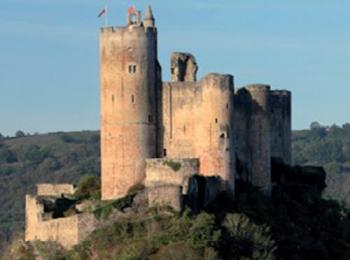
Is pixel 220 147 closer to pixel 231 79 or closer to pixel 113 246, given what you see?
pixel 231 79

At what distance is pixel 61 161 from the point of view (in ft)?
540

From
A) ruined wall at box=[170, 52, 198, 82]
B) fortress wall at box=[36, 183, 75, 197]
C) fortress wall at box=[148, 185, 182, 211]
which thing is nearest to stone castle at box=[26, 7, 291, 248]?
fortress wall at box=[148, 185, 182, 211]

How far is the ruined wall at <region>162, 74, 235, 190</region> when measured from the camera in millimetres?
58000

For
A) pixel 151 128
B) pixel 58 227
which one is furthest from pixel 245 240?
pixel 58 227

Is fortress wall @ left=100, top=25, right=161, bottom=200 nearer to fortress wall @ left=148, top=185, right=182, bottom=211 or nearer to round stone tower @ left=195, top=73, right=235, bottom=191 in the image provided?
round stone tower @ left=195, top=73, right=235, bottom=191

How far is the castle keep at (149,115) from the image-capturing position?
58094mm

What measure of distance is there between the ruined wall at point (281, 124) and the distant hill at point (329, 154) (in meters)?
85.4

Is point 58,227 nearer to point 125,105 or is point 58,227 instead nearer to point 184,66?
point 125,105

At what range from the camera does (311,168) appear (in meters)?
69.5

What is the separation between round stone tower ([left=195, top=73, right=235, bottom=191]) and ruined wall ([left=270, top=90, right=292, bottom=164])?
24.4 ft

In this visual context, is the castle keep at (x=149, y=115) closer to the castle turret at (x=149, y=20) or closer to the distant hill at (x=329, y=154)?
the castle turret at (x=149, y=20)

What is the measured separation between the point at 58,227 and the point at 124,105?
5.98m

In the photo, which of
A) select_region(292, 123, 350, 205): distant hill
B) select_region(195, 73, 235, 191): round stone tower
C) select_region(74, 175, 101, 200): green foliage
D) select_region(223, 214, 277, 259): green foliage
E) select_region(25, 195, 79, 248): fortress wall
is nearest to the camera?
select_region(223, 214, 277, 259): green foliage

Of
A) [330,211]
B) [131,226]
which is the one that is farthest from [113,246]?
[330,211]
